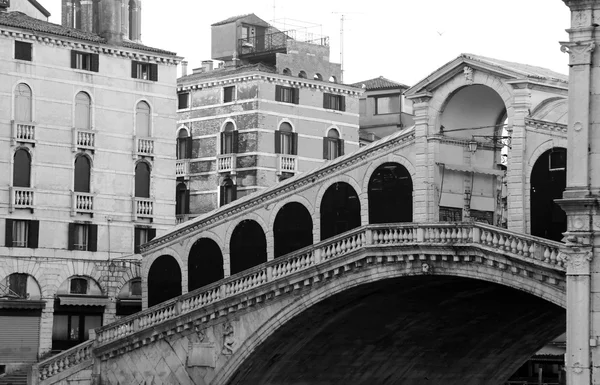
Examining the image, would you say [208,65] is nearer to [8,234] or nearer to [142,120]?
[142,120]

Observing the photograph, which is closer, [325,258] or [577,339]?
[577,339]

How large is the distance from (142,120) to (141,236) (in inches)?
196

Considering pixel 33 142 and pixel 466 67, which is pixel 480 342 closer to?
pixel 466 67

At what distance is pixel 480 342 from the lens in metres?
73.9

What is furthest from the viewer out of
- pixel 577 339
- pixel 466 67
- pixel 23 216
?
pixel 23 216

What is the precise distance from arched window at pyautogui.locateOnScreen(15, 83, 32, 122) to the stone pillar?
29671 millimetres

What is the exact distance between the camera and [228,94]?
8400 centimetres

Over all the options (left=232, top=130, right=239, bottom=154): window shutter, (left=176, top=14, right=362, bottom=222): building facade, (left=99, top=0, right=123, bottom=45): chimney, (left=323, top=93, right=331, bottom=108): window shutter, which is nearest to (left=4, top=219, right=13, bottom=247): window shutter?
(left=99, top=0, right=123, bottom=45): chimney

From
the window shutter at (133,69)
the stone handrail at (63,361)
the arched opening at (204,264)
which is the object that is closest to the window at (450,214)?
the arched opening at (204,264)

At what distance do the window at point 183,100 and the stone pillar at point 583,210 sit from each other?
37.8 m

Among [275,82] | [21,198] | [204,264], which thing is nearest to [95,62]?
[21,198]

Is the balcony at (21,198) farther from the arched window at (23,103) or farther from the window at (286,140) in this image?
the window at (286,140)

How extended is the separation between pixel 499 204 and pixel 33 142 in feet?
64.0

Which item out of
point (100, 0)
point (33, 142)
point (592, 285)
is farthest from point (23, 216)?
point (592, 285)
